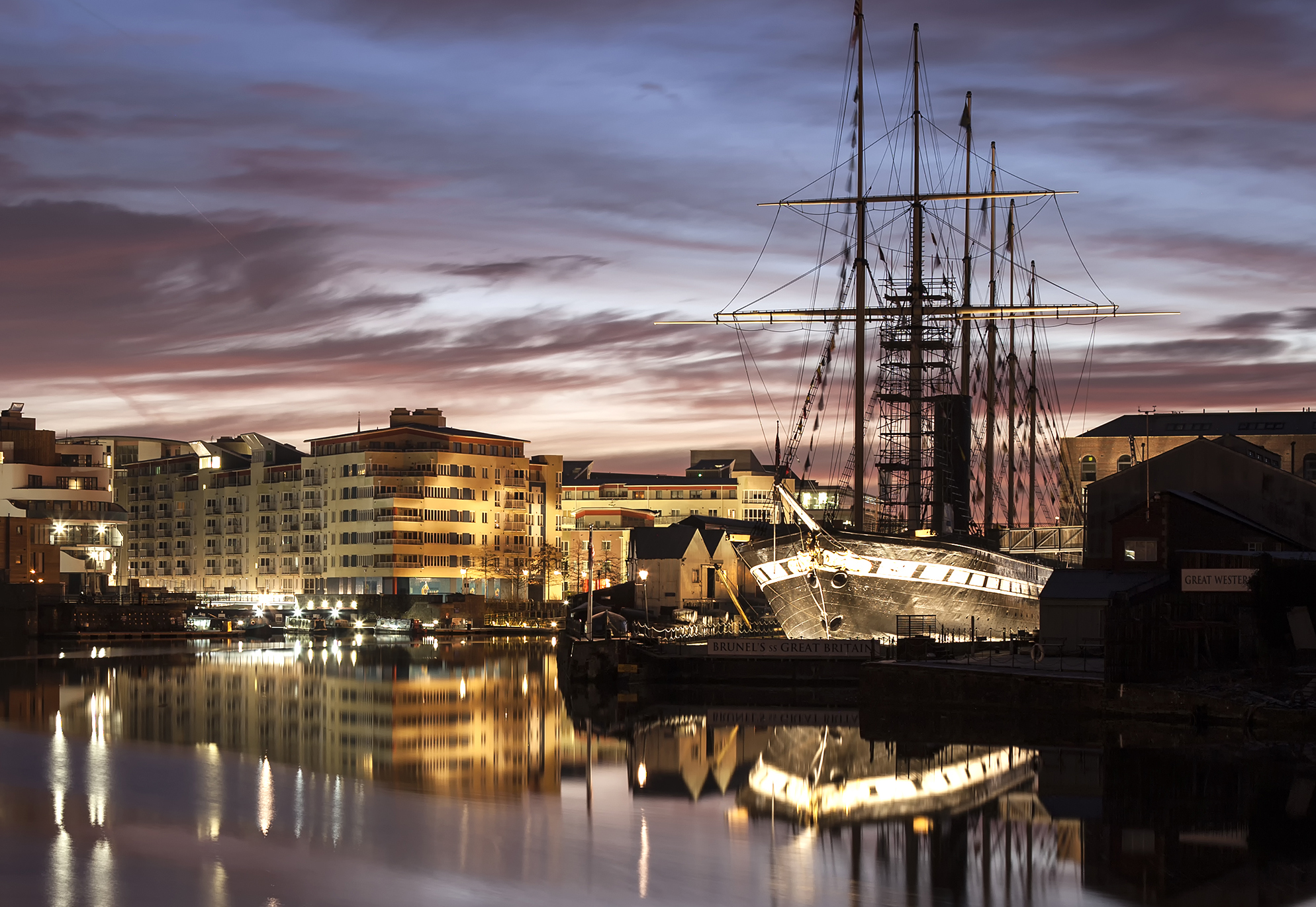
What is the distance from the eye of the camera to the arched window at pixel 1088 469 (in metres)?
114

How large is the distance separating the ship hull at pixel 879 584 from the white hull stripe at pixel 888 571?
Answer: 0.03 m

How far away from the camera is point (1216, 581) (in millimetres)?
Result: 45188

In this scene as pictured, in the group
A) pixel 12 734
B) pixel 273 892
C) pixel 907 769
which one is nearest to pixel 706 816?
pixel 907 769

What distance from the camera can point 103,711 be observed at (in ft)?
166

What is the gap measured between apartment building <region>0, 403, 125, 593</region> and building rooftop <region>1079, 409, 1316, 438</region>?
87.4 metres

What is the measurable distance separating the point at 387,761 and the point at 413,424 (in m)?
129

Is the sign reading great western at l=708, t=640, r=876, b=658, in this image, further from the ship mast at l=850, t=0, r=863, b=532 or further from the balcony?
the balcony

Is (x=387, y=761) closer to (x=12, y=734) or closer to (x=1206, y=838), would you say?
(x=12, y=734)

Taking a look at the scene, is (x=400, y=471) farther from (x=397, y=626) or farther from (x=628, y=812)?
(x=628, y=812)

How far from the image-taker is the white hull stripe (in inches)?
2331

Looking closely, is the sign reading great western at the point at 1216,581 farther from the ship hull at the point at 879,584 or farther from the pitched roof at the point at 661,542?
the pitched roof at the point at 661,542

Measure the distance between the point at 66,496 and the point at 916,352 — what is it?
98437mm

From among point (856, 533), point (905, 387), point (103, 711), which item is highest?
point (905, 387)

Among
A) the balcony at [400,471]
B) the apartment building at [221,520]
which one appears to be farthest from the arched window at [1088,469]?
the apartment building at [221,520]
